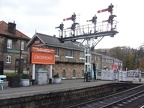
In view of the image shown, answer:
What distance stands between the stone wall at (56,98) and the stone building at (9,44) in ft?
72.9

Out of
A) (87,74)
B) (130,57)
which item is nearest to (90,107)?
(87,74)

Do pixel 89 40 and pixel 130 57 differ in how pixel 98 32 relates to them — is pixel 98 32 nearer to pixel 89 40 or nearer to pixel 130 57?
pixel 89 40

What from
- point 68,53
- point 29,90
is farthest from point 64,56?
point 29,90

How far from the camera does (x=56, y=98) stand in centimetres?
1570

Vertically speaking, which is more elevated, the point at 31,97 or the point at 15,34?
the point at 15,34

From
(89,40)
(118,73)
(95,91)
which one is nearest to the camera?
(95,91)

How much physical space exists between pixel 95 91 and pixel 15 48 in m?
26.2

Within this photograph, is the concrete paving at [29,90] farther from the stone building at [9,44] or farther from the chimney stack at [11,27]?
the chimney stack at [11,27]

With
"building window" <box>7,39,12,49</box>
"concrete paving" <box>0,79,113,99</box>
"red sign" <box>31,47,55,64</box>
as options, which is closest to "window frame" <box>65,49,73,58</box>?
"red sign" <box>31,47,55,64</box>

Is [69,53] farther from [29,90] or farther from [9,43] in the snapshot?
[29,90]

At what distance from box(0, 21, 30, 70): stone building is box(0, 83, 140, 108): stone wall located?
72.9ft

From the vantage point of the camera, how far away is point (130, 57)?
8775 cm

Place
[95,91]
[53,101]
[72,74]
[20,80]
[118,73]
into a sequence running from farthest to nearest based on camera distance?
1. [72,74]
2. [118,73]
3. [95,91]
4. [20,80]
5. [53,101]

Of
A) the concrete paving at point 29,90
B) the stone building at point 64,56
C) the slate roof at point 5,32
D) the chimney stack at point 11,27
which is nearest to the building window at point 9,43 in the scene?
the slate roof at point 5,32
